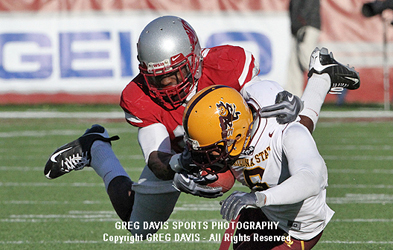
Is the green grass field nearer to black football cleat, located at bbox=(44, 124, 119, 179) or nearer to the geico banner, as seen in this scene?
black football cleat, located at bbox=(44, 124, 119, 179)

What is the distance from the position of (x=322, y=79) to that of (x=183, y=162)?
0.95 m

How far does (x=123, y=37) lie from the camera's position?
11477 millimetres

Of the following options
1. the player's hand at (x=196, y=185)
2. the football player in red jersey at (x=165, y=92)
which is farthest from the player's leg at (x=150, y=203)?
the player's hand at (x=196, y=185)

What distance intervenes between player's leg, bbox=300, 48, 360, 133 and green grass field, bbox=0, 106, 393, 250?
111cm

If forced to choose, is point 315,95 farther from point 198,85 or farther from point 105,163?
point 105,163

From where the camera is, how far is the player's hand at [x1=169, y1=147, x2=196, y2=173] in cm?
309

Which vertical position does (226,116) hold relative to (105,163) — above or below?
above

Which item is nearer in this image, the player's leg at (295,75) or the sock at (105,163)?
the sock at (105,163)

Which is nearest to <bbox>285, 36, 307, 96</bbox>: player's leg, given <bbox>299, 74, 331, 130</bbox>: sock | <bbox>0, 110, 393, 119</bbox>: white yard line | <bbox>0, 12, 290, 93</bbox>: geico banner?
<bbox>0, 110, 393, 119</bbox>: white yard line

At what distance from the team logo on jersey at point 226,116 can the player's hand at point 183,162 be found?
0.34 metres

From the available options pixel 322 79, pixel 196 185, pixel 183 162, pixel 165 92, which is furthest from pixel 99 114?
pixel 196 185

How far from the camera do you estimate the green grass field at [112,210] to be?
4184mm

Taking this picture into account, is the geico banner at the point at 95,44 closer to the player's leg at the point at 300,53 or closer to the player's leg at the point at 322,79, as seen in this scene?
the player's leg at the point at 300,53

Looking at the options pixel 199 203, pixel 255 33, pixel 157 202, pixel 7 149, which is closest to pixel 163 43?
pixel 157 202
